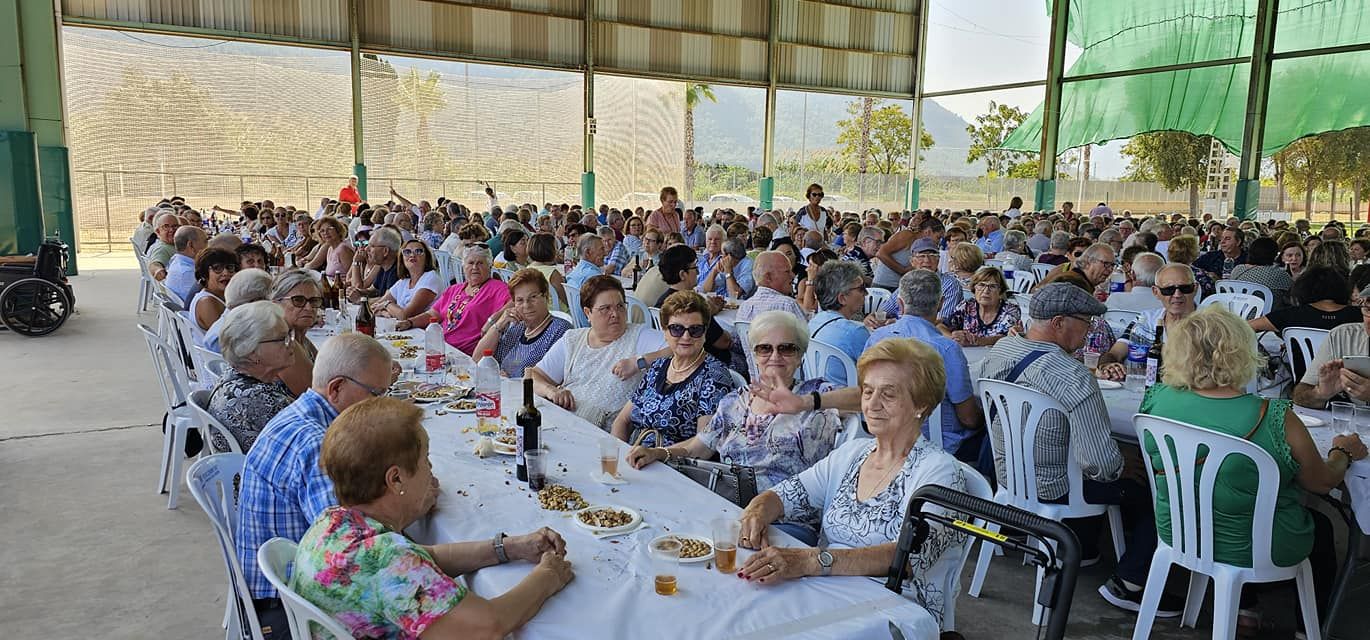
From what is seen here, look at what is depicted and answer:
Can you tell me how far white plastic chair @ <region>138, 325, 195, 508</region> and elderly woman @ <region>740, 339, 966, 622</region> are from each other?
3.08m

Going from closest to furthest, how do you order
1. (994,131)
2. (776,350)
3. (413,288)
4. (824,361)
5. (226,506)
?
1. (226,506)
2. (776,350)
3. (824,361)
4. (413,288)
5. (994,131)

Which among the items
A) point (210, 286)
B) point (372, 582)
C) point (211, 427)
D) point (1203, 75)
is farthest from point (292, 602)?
point (1203, 75)

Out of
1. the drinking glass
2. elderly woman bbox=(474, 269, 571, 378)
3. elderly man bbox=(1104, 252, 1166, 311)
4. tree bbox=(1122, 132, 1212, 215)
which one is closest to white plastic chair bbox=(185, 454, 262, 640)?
elderly woman bbox=(474, 269, 571, 378)

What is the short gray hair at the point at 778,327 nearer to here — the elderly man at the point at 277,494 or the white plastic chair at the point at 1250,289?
the elderly man at the point at 277,494

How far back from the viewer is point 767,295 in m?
5.08

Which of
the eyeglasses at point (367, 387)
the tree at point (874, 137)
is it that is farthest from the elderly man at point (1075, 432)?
the tree at point (874, 137)

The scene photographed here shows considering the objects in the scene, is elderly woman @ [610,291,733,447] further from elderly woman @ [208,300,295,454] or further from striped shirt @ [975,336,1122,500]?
elderly woman @ [208,300,295,454]

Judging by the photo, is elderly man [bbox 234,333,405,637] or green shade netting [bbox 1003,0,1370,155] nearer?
elderly man [bbox 234,333,405,637]

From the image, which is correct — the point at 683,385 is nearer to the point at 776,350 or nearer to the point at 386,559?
the point at 776,350

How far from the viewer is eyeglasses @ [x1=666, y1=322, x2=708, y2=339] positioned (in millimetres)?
3295

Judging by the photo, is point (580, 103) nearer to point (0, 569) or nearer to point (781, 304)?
point (781, 304)

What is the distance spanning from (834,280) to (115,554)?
11.0 feet

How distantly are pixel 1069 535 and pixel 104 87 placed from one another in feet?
95.7

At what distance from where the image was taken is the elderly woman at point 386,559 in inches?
64.0
